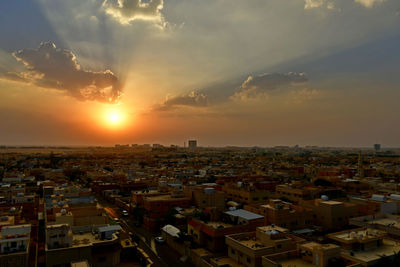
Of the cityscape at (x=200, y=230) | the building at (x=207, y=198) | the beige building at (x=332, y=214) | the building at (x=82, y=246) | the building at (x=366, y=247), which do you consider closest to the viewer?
the building at (x=366, y=247)

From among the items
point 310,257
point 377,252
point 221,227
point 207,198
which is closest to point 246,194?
point 207,198

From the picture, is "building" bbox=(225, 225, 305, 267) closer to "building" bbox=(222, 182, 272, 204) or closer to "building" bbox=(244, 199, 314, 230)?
"building" bbox=(244, 199, 314, 230)

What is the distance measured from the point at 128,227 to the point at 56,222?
11037mm

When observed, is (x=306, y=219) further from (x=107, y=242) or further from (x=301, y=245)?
(x=107, y=242)

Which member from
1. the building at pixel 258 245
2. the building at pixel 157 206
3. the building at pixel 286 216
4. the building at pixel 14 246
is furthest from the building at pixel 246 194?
the building at pixel 14 246

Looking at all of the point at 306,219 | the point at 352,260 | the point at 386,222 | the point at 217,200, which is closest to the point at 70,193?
the point at 217,200

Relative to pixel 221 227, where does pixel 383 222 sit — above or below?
below

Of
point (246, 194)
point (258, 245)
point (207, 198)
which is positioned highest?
point (207, 198)

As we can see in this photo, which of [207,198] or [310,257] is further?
[207,198]

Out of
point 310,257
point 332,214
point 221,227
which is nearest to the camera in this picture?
point 310,257

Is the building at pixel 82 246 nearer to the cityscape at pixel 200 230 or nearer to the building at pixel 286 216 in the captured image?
the cityscape at pixel 200 230

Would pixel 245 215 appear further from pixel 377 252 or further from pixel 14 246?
pixel 14 246

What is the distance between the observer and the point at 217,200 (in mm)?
37031

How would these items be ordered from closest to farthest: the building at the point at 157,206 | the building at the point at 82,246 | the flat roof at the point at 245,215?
the building at the point at 82,246 < the flat roof at the point at 245,215 < the building at the point at 157,206
